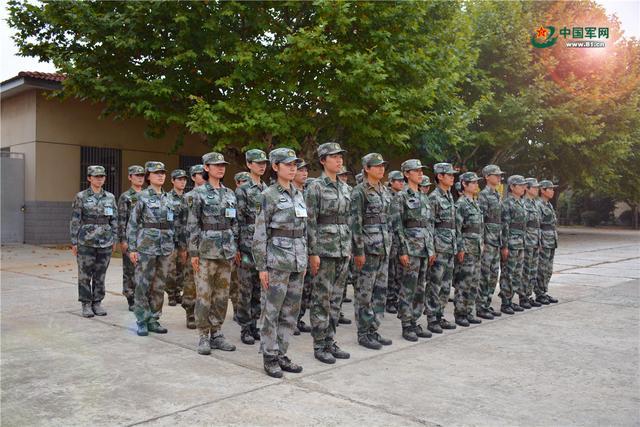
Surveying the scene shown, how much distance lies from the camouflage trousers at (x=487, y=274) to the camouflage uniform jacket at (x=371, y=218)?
2.28m

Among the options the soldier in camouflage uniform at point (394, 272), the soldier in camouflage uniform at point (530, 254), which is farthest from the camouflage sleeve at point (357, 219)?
the soldier in camouflage uniform at point (530, 254)

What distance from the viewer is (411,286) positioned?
656cm

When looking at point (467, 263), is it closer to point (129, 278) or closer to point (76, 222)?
point (129, 278)

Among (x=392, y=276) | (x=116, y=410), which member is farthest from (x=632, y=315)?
(x=116, y=410)

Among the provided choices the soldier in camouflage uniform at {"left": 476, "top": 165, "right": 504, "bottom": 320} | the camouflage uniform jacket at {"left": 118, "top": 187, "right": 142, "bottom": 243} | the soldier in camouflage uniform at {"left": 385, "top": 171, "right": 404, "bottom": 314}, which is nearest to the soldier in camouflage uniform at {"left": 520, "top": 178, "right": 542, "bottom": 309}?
the soldier in camouflage uniform at {"left": 476, "top": 165, "right": 504, "bottom": 320}

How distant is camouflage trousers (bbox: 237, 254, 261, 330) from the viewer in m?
6.40

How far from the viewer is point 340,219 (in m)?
5.66

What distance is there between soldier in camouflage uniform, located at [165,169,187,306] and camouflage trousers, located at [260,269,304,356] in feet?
8.30

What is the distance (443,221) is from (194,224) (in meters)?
3.08

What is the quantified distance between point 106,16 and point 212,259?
9.35m

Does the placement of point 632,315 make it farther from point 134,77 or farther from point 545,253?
point 134,77

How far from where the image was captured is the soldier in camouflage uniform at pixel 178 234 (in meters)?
7.59

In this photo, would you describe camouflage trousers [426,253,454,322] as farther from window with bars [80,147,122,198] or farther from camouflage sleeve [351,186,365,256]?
window with bars [80,147,122,198]

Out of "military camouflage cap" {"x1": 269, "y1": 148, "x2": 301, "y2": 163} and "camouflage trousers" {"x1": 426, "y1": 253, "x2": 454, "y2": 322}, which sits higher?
"military camouflage cap" {"x1": 269, "y1": 148, "x2": 301, "y2": 163}
